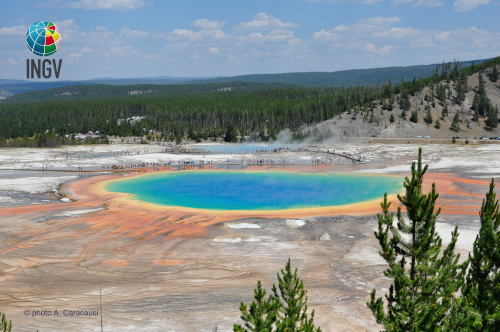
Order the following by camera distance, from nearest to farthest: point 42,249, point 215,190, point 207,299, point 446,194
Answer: point 207,299 → point 42,249 → point 446,194 → point 215,190

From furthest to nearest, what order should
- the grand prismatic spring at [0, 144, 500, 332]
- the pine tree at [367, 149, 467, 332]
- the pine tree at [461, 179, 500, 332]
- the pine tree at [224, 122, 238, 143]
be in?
1. the pine tree at [224, 122, 238, 143]
2. the grand prismatic spring at [0, 144, 500, 332]
3. the pine tree at [367, 149, 467, 332]
4. the pine tree at [461, 179, 500, 332]

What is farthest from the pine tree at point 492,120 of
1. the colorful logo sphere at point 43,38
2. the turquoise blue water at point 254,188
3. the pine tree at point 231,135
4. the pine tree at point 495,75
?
the colorful logo sphere at point 43,38

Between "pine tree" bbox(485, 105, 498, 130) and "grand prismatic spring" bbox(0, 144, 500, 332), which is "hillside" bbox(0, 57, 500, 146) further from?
"grand prismatic spring" bbox(0, 144, 500, 332)

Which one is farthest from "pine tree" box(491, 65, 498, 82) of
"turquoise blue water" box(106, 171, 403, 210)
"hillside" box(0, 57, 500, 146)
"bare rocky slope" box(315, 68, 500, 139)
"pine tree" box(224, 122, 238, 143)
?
"turquoise blue water" box(106, 171, 403, 210)

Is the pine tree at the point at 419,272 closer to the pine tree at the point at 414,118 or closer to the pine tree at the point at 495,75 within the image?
the pine tree at the point at 414,118

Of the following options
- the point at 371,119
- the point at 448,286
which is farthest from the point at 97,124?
the point at 448,286

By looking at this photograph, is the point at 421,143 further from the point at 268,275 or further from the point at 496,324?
the point at 496,324

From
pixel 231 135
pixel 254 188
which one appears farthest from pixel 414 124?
pixel 254 188
